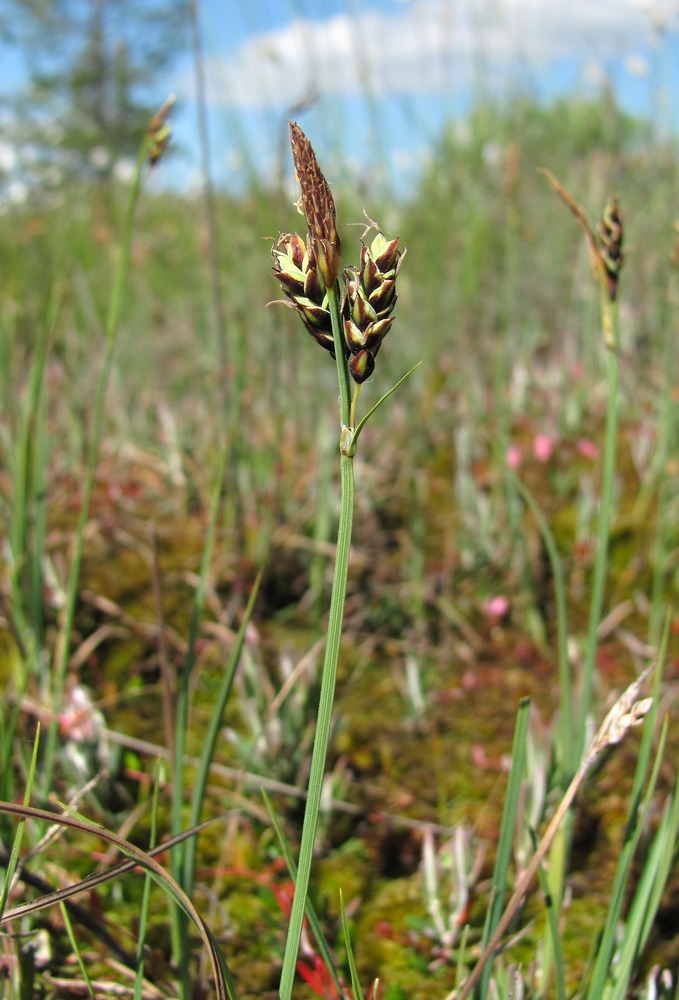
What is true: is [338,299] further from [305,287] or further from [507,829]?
[507,829]

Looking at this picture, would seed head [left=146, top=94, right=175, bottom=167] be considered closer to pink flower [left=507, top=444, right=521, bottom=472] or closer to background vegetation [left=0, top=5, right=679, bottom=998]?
background vegetation [left=0, top=5, right=679, bottom=998]

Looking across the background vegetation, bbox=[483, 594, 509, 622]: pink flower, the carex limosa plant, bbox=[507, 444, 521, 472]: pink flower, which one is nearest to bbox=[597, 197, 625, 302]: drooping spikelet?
the background vegetation

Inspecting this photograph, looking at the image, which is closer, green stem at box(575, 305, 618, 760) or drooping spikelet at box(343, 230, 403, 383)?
drooping spikelet at box(343, 230, 403, 383)

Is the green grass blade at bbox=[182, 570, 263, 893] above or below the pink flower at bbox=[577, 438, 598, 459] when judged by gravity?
below

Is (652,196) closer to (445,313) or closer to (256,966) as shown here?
(445,313)

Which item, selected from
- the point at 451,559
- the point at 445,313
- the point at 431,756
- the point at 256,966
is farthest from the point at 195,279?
the point at 256,966
